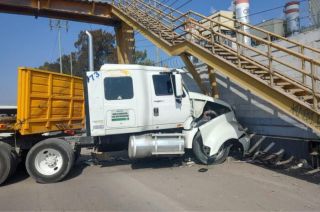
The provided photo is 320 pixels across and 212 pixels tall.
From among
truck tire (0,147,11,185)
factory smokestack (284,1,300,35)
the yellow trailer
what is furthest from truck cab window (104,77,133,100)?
factory smokestack (284,1,300,35)

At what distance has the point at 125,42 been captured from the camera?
2011cm

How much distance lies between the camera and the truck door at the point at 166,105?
416 inches

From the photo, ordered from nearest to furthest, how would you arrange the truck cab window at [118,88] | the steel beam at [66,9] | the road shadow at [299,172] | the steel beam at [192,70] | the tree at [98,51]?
the road shadow at [299,172] → the truck cab window at [118,88] → the steel beam at [192,70] → the steel beam at [66,9] → the tree at [98,51]

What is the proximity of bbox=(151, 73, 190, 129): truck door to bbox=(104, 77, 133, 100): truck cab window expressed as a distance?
0.69m

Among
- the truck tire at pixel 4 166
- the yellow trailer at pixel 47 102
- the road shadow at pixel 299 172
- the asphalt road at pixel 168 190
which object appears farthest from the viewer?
the yellow trailer at pixel 47 102

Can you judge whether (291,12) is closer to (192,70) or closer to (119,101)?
(192,70)

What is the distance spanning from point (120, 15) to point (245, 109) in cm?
928

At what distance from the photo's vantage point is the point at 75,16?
19.7m

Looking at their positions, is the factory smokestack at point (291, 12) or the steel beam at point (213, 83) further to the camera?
the factory smokestack at point (291, 12)

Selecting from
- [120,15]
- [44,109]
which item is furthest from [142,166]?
[120,15]

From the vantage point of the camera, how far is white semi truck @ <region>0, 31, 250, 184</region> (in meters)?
10.1

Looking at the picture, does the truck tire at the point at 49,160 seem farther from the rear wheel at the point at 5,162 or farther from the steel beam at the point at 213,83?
the steel beam at the point at 213,83

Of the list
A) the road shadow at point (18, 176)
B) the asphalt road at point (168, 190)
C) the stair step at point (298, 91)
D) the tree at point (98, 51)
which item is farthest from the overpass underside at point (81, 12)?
the tree at point (98, 51)

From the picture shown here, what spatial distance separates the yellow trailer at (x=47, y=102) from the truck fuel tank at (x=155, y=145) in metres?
1.69
